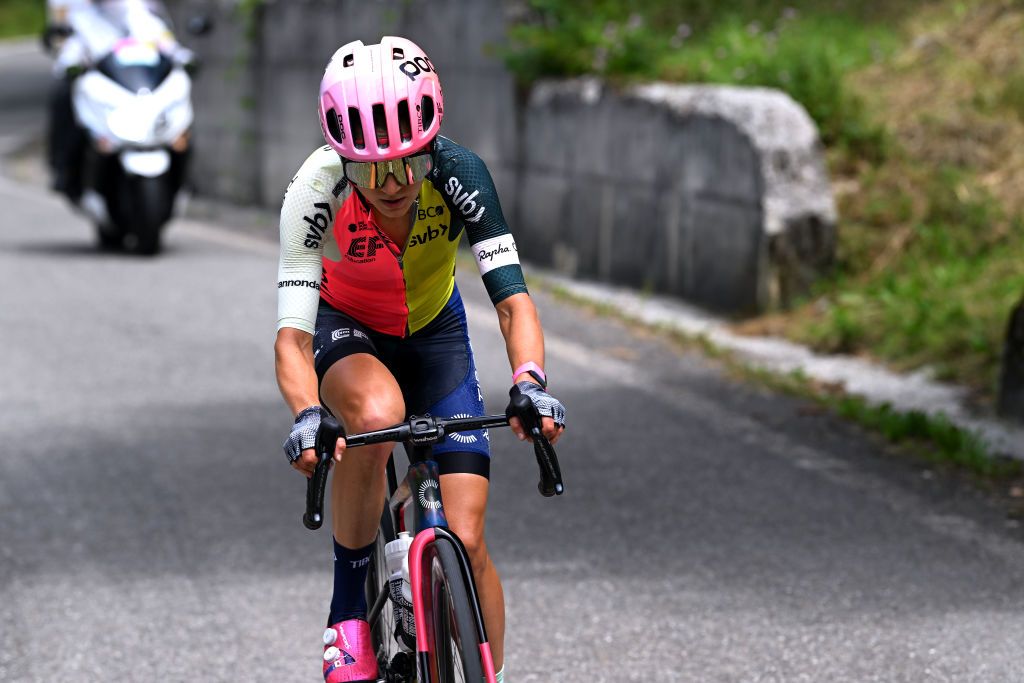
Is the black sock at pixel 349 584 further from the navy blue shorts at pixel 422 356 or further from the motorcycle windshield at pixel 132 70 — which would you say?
the motorcycle windshield at pixel 132 70

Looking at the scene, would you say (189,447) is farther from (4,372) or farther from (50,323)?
(50,323)

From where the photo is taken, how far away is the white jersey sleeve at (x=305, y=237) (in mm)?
3904

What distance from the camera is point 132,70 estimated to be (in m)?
12.4

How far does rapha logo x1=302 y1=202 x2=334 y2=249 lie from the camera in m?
3.91

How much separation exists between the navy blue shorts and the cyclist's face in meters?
0.40

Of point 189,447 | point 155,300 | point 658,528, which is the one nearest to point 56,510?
point 189,447

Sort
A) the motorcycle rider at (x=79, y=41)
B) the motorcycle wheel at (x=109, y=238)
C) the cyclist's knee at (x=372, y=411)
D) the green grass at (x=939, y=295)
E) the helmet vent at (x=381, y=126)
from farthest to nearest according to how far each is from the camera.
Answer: the motorcycle wheel at (x=109, y=238), the motorcycle rider at (x=79, y=41), the green grass at (x=939, y=295), the cyclist's knee at (x=372, y=411), the helmet vent at (x=381, y=126)

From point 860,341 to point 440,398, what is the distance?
202 inches

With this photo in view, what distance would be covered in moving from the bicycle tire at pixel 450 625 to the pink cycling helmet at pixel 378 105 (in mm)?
880

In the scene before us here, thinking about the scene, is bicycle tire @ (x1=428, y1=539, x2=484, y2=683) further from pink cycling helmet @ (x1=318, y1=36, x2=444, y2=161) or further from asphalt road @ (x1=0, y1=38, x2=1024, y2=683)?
asphalt road @ (x1=0, y1=38, x2=1024, y2=683)

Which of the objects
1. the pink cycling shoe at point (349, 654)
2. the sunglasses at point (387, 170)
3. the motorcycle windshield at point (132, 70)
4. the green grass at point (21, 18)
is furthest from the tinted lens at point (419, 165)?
the green grass at point (21, 18)

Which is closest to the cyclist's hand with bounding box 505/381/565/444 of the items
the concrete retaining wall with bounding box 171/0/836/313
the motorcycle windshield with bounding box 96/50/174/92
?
the concrete retaining wall with bounding box 171/0/836/313

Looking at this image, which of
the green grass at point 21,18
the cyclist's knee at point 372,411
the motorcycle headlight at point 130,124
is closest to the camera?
the cyclist's knee at point 372,411

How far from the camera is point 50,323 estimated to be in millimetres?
10070
